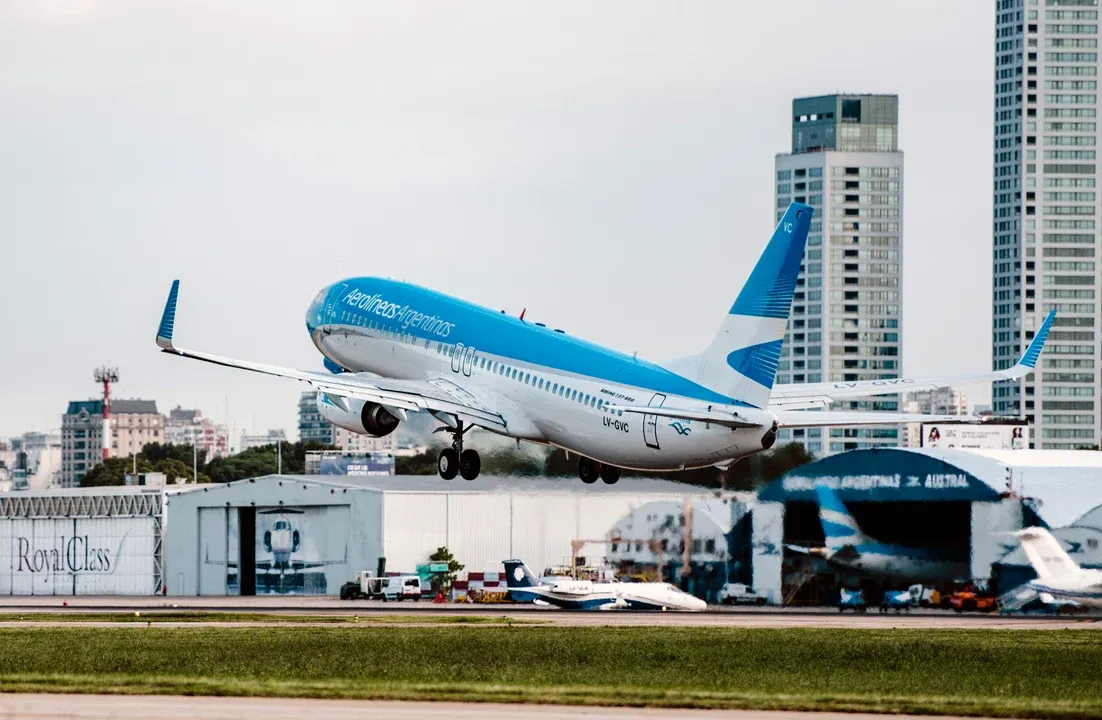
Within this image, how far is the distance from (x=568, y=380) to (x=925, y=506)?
5284 cm

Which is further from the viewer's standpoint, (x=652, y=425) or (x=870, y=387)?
(x=870, y=387)

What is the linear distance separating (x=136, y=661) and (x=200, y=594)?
88.1 meters

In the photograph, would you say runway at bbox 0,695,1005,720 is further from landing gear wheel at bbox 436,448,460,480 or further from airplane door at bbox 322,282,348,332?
airplane door at bbox 322,282,348,332

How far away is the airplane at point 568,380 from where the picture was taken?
63719mm

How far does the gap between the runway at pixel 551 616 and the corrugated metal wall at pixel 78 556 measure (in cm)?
2645

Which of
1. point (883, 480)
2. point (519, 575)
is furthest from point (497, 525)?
point (883, 480)

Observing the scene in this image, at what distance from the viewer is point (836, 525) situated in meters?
117

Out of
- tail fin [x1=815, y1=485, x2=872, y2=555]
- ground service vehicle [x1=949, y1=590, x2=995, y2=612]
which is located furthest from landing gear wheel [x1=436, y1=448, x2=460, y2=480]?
ground service vehicle [x1=949, y1=590, x2=995, y2=612]

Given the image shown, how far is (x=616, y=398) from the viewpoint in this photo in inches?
2680

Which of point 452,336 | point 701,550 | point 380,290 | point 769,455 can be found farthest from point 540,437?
point 701,550

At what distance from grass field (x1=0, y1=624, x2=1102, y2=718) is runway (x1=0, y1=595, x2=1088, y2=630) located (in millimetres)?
5912

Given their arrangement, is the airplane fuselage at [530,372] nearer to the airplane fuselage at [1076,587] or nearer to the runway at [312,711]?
the runway at [312,711]

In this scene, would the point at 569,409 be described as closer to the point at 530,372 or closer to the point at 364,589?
the point at 530,372

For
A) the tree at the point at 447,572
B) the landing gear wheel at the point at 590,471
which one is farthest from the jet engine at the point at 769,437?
the tree at the point at 447,572
